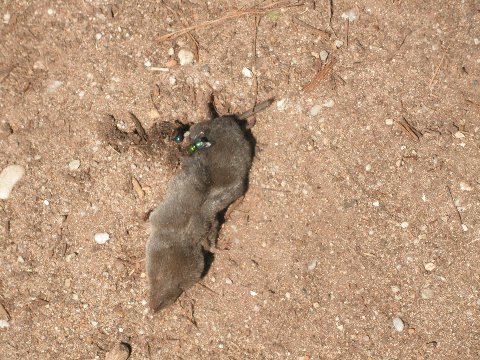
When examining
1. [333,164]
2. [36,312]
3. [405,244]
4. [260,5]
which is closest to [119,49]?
[260,5]

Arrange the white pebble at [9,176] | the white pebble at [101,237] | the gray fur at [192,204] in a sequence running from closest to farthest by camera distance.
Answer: the gray fur at [192,204] < the white pebble at [9,176] < the white pebble at [101,237]

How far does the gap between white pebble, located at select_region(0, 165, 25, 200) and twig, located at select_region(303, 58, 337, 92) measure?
3.26m

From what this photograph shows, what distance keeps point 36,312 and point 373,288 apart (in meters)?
3.82

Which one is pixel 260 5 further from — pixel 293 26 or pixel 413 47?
pixel 413 47

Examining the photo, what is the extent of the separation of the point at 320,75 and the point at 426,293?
282 centimetres

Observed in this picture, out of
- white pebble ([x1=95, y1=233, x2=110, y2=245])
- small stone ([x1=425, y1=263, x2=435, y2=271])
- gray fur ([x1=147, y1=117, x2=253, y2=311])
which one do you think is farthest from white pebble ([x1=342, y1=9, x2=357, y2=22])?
white pebble ([x1=95, y1=233, x2=110, y2=245])

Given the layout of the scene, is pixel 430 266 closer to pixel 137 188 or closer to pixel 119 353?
pixel 137 188

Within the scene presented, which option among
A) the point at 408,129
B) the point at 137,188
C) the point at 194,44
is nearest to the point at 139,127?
the point at 137,188

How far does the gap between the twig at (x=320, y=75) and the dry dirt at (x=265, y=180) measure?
0.07m

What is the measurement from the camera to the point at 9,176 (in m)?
5.00

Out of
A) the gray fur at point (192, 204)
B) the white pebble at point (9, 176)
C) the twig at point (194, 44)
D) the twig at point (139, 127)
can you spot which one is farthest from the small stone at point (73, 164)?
the twig at point (194, 44)

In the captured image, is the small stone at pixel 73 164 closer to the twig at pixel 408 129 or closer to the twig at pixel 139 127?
the twig at pixel 139 127

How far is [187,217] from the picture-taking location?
4.62 metres

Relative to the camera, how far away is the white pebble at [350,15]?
5.20 meters
